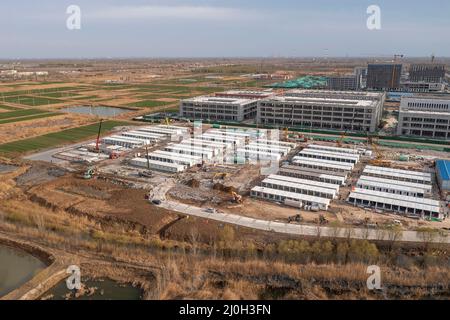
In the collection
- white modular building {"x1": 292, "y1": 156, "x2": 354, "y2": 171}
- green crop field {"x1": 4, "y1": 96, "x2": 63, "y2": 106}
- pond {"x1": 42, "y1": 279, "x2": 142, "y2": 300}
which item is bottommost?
pond {"x1": 42, "y1": 279, "x2": 142, "y2": 300}

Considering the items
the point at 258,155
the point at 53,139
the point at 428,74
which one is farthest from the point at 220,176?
the point at 428,74

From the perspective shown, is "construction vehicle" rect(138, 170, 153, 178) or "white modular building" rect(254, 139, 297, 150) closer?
"construction vehicle" rect(138, 170, 153, 178)

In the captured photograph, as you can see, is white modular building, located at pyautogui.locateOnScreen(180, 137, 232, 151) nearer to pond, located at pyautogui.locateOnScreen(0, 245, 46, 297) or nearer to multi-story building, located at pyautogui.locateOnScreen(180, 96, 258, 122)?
multi-story building, located at pyautogui.locateOnScreen(180, 96, 258, 122)

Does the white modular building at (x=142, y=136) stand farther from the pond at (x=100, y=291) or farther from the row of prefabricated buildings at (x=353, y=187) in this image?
the pond at (x=100, y=291)

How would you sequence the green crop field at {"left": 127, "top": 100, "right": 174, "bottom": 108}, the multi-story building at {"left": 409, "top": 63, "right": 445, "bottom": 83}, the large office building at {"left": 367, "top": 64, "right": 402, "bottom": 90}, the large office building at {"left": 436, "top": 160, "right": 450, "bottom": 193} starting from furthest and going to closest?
the multi-story building at {"left": 409, "top": 63, "right": 445, "bottom": 83}, the large office building at {"left": 367, "top": 64, "right": 402, "bottom": 90}, the green crop field at {"left": 127, "top": 100, "right": 174, "bottom": 108}, the large office building at {"left": 436, "top": 160, "right": 450, "bottom": 193}

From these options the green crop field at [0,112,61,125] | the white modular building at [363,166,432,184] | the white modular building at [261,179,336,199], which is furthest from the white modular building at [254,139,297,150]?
the green crop field at [0,112,61,125]
